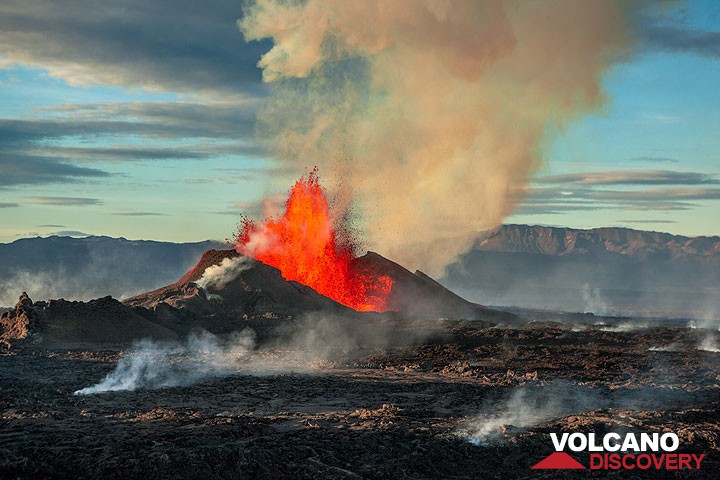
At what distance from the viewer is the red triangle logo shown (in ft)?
81.6

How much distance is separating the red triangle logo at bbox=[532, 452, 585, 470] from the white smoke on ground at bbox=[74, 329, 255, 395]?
72.4 feet

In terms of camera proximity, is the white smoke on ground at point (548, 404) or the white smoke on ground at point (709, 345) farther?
the white smoke on ground at point (709, 345)

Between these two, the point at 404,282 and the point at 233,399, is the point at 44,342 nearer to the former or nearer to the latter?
the point at 233,399

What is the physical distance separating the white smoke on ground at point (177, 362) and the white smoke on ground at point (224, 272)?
57.5 feet

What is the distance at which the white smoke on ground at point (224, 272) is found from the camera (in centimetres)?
8481

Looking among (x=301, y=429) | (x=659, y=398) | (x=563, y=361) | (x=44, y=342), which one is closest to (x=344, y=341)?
(x=563, y=361)

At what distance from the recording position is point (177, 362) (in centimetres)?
5116

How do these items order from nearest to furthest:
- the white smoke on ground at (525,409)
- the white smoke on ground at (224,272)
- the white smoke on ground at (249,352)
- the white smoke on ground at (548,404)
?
the white smoke on ground at (525,409) < the white smoke on ground at (548,404) < the white smoke on ground at (249,352) < the white smoke on ground at (224,272)

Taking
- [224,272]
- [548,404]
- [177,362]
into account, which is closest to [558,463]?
[548,404]

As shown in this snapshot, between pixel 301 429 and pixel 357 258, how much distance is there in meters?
79.2

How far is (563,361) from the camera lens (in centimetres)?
5397

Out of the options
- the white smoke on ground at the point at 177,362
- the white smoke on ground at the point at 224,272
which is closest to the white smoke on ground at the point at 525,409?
the white smoke on ground at the point at 177,362

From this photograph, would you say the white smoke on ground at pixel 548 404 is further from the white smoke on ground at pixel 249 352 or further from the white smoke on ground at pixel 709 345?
the white smoke on ground at pixel 709 345

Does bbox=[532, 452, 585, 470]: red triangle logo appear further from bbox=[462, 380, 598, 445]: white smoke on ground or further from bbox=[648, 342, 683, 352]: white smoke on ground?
bbox=[648, 342, 683, 352]: white smoke on ground
